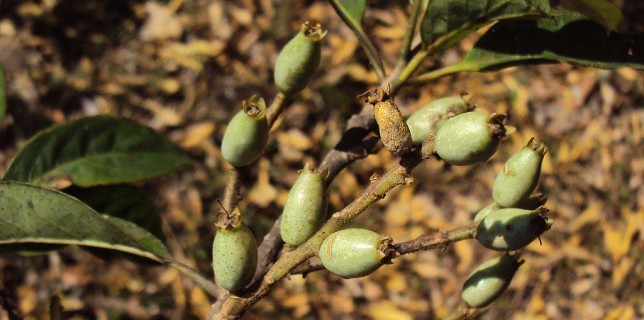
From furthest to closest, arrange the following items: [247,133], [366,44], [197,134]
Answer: [197,134] → [366,44] → [247,133]

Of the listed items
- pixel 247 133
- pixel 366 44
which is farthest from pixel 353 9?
pixel 247 133

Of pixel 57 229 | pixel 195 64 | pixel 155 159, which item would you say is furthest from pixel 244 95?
pixel 57 229

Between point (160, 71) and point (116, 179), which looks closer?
point (116, 179)

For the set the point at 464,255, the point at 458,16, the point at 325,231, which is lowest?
the point at 464,255

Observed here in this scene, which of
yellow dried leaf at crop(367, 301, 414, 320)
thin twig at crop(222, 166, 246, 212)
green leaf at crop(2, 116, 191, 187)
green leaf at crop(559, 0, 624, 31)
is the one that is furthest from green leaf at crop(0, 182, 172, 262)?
yellow dried leaf at crop(367, 301, 414, 320)

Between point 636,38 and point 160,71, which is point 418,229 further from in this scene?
point 636,38

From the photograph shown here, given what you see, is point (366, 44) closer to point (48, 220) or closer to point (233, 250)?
point (233, 250)
